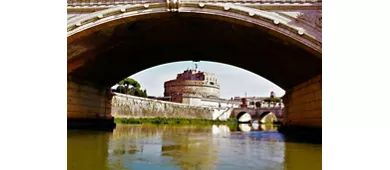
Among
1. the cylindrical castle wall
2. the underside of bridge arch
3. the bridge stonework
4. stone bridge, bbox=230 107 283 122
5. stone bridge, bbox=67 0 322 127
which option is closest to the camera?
stone bridge, bbox=67 0 322 127

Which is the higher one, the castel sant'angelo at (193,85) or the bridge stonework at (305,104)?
the castel sant'angelo at (193,85)

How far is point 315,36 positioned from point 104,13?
4868 mm

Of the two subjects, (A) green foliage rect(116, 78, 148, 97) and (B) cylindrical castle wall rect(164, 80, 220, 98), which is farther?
(B) cylindrical castle wall rect(164, 80, 220, 98)

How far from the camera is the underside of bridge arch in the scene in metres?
9.45

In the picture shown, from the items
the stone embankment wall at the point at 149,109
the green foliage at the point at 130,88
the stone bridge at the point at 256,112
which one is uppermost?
the green foliage at the point at 130,88

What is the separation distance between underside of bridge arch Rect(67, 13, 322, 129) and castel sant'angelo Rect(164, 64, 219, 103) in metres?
29.9

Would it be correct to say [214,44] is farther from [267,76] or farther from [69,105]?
[69,105]

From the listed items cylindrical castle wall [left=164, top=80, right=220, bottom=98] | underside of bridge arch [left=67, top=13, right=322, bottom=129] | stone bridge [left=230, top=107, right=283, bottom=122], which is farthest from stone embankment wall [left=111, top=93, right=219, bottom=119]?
underside of bridge arch [left=67, top=13, right=322, bottom=129]

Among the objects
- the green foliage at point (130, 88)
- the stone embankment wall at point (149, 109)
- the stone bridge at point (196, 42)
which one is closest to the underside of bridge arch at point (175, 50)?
the stone bridge at point (196, 42)

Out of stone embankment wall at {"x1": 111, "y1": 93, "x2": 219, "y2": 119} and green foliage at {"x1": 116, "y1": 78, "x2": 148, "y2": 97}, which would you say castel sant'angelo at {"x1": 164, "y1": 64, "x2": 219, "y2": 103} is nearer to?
stone embankment wall at {"x1": 111, "y1": 93, "x2": 219, "y2": 119}

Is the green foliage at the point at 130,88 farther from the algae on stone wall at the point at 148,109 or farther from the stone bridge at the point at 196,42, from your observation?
the stone bridge at the point at 196,42

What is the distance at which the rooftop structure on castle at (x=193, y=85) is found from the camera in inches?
1912

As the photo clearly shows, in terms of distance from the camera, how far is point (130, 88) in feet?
132
